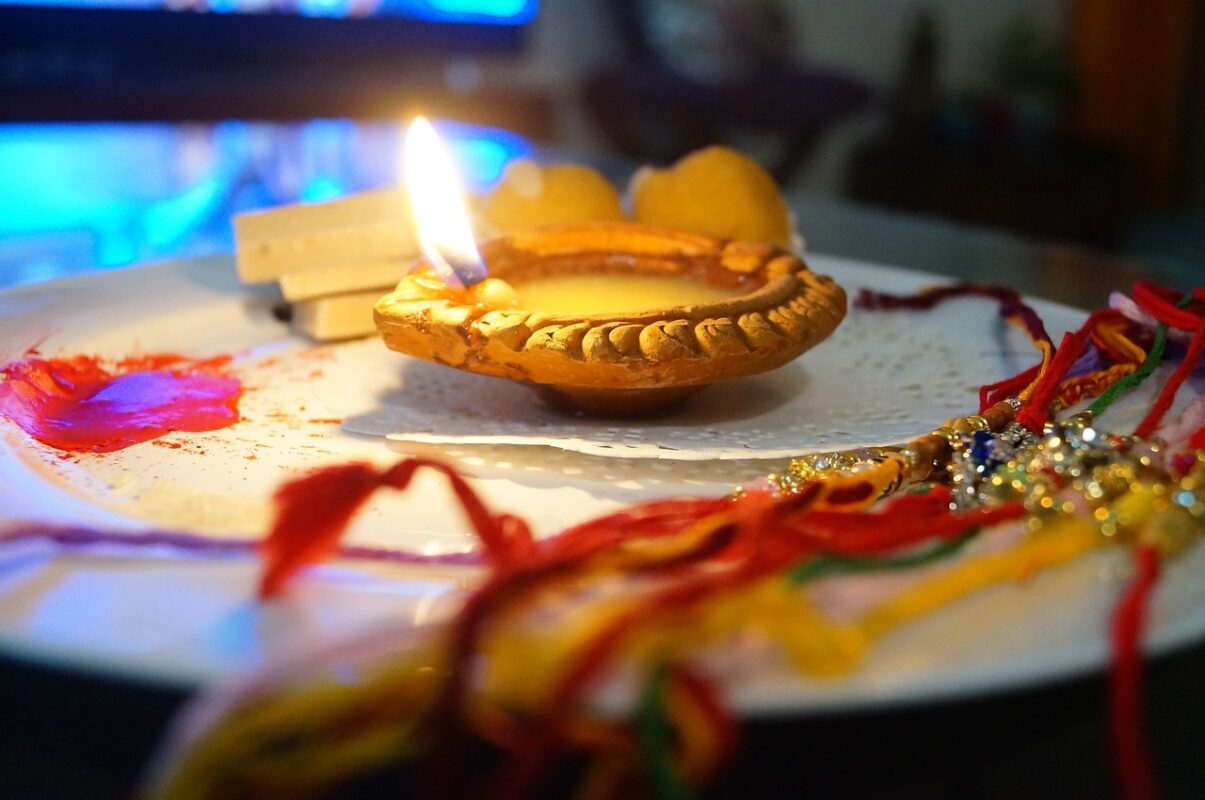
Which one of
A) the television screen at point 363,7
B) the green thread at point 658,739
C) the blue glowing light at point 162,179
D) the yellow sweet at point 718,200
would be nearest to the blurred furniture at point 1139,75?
the television screen at point 363,7

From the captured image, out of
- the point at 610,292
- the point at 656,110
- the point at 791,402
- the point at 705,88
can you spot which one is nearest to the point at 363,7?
the point at 656,110

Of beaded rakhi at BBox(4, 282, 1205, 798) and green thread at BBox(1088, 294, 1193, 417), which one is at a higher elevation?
beaded rakhi at BBox(4, 282, 1205, 798)

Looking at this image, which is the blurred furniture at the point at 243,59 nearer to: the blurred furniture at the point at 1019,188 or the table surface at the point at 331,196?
the table surface at the point at 331,196

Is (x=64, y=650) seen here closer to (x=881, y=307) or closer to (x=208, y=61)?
(x=881, y=307)

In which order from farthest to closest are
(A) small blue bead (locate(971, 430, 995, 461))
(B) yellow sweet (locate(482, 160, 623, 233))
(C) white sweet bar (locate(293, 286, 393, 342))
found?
(B) yellow sweet (locate(482, 160, 623, 233))
(C) white sweet bar (locate(293, 286, 393, 342))
(A) small blue bead (locate(971, 430, 995, 461))

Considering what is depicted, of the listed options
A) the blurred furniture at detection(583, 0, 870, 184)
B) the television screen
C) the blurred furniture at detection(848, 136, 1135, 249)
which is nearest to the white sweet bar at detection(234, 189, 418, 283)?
the television screen

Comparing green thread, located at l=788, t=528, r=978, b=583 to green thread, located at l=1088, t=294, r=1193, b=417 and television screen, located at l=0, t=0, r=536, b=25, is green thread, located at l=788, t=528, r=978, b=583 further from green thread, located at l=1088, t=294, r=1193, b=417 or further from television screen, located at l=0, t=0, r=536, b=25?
television screen, located at l=0, t=0, r=536, b=25

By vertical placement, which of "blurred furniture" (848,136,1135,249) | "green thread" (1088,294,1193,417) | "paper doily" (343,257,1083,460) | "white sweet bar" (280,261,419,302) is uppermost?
"green thread" (1088,294,1193,417)
